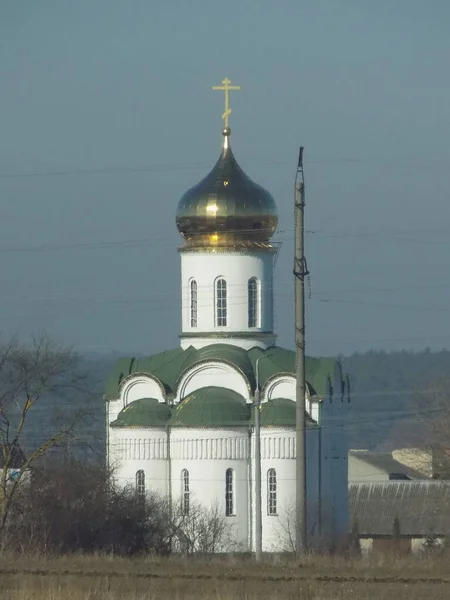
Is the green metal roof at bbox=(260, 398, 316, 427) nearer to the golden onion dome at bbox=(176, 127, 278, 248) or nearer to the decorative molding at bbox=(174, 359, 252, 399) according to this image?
the decorative molding at bbox=(174, 359, 252, 399)

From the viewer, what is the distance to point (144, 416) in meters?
36.1

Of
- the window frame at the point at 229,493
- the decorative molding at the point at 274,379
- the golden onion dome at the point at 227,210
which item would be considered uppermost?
the golden onion dome at the point at 227,210

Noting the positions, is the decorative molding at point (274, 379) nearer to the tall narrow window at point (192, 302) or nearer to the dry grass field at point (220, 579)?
the tall narrow window at point (192, 302)

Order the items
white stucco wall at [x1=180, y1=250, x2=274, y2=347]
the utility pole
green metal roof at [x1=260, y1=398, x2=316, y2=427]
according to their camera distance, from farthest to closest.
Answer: white stucco wall at [x1=180, y1=250, x2=274, y2=347] < green metal roof at [x1=260, y1=398, x2=316, y2=427] < the utility pole

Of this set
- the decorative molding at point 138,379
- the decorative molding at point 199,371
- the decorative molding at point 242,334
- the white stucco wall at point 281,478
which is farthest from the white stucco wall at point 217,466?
the decorative molding at point 242,334

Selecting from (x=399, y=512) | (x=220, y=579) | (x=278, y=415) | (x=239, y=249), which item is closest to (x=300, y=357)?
(x=220, y=579)

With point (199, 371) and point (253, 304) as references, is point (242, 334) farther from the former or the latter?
point (199, 371)

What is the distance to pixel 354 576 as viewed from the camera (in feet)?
66.9

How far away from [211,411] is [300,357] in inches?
395

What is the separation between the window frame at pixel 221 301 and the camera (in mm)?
37188

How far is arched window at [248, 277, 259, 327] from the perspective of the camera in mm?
37250

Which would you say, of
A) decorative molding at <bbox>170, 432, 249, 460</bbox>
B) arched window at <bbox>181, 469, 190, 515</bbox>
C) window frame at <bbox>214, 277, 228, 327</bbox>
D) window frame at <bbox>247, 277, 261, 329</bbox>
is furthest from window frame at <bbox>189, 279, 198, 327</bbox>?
arched window at <bbox>181, 469, 190, 515</bbox>

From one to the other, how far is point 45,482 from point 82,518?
1.07 metres

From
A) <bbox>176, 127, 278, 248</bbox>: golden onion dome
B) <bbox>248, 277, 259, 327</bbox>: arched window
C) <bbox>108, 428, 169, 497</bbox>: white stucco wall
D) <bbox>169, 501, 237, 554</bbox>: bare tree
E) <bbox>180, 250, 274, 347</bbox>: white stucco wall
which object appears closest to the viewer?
<bbox>169, 501, 237, 554</bbox>: bare tree
